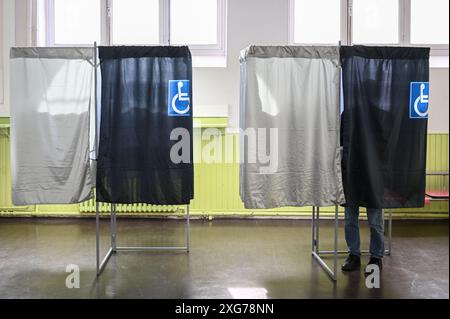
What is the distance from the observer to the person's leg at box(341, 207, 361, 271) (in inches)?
137

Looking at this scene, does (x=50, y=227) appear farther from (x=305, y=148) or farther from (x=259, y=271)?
(x=305, y=148)

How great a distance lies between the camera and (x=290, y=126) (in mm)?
3318

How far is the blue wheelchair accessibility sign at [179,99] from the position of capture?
11.2 ft

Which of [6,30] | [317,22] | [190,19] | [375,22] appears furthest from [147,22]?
[375,22]

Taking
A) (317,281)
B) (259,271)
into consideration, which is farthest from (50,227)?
(317,281)

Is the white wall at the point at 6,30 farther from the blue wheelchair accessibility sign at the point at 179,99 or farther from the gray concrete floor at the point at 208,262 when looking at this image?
the blue wheelchair accessibility sign at the point at 179,99

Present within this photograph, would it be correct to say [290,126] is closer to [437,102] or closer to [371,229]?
[371,229]

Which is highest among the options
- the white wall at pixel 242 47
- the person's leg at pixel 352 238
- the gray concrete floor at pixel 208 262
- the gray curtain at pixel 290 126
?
the white wall at pixel 242 47

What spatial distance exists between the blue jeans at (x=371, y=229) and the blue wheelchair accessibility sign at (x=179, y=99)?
131 cm

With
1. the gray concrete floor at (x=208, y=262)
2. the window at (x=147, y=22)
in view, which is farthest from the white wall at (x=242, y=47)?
the gray concrete floor at (x=208, y=262)

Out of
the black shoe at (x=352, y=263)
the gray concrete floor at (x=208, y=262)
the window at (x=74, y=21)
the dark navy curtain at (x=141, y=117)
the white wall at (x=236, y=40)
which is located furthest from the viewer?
the window at (x=74, y=21)

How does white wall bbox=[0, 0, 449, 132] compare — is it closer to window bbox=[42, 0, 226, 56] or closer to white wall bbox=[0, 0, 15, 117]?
white wall bbox=[0, 0, 15, 117]

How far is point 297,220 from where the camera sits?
515cm
